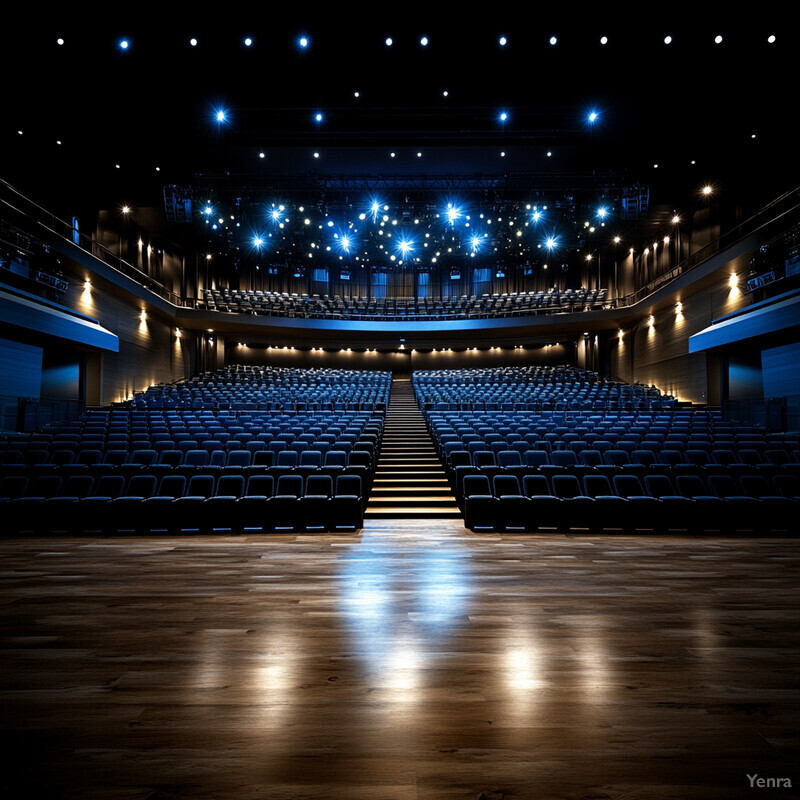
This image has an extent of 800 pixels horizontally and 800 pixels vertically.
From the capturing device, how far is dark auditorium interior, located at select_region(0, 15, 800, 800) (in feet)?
4.39

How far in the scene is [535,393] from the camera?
11094 mm

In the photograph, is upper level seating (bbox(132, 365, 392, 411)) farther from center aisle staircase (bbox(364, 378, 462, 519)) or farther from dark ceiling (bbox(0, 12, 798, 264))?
dark ceiling (bbox(0, 12, 798, 264))

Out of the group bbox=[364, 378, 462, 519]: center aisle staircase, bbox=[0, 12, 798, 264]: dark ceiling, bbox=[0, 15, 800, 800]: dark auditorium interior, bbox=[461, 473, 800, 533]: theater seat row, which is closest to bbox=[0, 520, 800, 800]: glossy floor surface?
bbox=[0, 15, 800, 800]: dark auditorium interior

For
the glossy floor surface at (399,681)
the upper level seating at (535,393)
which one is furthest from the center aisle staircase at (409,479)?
the glossy floor surface at (399,681)

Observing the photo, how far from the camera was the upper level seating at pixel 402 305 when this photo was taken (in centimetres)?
1522

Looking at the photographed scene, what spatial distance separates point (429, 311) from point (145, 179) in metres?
9.90

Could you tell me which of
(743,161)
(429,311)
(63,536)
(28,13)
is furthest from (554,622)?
(429,311)

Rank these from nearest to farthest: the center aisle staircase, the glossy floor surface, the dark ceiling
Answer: the glossy floor surface < the center aisle staircase < the dark ceiling

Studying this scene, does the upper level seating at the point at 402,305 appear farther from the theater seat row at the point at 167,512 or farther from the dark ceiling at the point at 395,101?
the theater seat row at the point at 167,512

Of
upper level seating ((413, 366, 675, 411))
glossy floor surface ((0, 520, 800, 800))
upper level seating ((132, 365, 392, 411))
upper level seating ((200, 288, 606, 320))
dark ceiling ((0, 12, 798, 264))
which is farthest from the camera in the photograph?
upper level seating ((200, 288, 606, 320))

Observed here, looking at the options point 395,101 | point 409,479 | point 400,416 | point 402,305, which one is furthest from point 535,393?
point 402,305

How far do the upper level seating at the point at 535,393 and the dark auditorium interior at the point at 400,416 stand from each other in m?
0.19

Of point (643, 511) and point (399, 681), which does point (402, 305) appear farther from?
point (399, 681)

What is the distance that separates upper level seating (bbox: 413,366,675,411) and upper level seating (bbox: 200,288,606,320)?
8.23 ft
